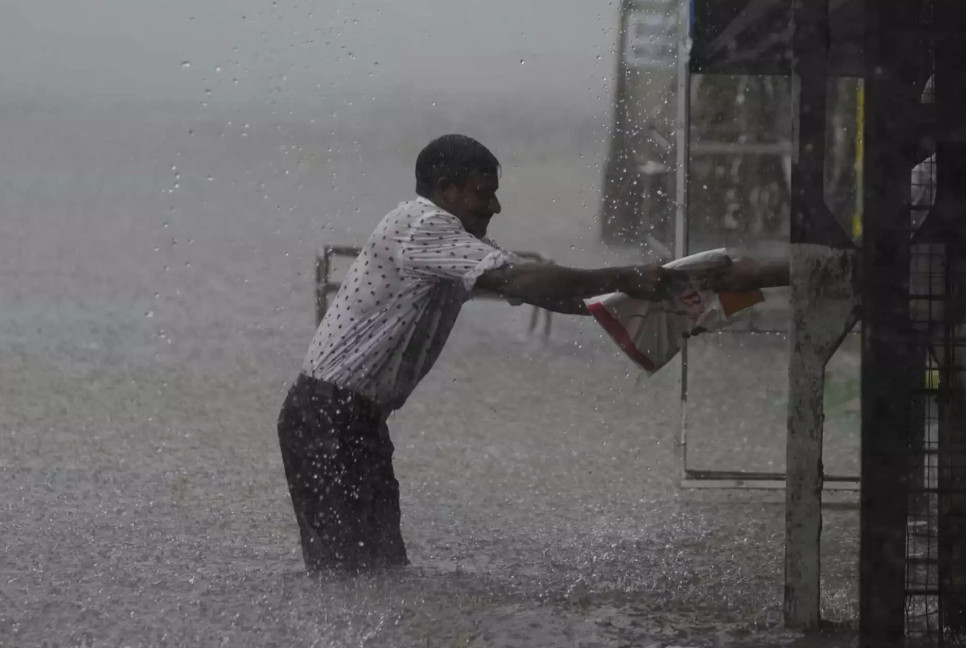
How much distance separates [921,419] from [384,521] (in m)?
1.73

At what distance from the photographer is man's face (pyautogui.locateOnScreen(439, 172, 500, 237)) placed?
4.79m

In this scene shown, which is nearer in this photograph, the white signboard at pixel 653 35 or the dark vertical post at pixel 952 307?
the dark vertical post at pixel 952 307

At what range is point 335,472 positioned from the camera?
4.76m

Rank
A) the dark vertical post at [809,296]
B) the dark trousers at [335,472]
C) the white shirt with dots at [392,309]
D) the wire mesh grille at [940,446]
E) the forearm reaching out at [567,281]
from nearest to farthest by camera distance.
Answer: the wire mesh grille at [940,446] < the dark vertical post at [809,296] < the forearm reaching out at [567,281] < the white shirt with dots at [392,309] < the dark trousers at [335,472]

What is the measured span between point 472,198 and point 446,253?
1.03 ft

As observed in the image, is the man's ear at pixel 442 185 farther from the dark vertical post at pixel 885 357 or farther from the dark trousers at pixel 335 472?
the dark vertical post at pixel 885 357

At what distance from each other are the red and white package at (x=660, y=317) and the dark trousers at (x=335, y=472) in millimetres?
770

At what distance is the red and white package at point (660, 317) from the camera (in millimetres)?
4594

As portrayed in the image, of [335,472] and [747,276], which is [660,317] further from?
[335,472]

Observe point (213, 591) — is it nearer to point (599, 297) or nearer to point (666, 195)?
point (599, 297)

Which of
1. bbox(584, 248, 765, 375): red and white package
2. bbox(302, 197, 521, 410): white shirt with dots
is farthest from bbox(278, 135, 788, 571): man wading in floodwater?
bbox(584, 248, 765, 375): red and white package

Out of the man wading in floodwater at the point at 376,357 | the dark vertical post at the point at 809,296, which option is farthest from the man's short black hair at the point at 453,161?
the dark vertical post at the point at 809,296

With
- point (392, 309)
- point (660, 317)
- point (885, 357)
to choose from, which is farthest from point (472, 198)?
point (885, 357)

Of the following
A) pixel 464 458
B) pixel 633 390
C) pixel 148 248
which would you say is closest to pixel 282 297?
pixel 148 248
